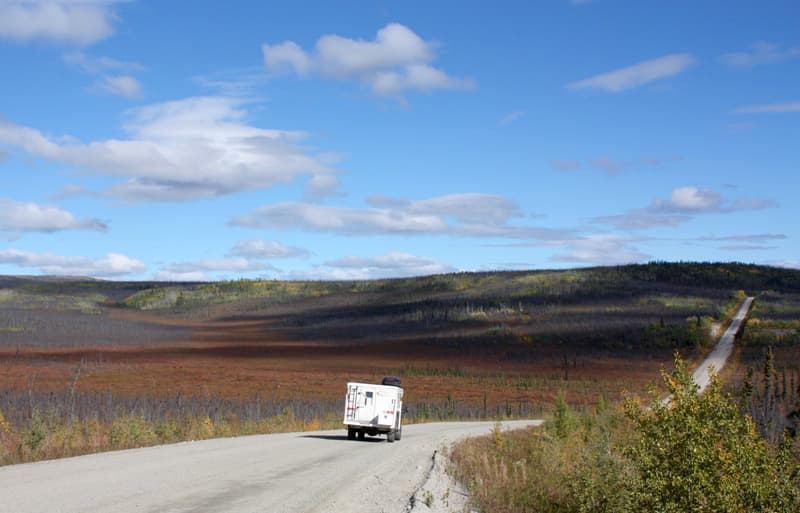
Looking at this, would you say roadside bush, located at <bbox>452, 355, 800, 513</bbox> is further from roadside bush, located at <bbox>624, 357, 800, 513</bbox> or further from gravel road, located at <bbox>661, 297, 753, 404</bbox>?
gravel road, located at <bbox>661, 297, 753, 404</bbox>

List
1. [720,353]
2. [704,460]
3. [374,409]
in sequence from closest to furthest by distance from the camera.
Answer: [704,460], [374,409], [720,353]

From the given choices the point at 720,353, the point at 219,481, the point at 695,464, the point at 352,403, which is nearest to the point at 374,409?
the point at 352,403

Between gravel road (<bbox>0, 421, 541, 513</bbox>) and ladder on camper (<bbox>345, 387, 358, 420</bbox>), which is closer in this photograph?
gravel road (<bbox>0, 421, 541, 513</bbox>)

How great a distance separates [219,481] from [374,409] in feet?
46.8

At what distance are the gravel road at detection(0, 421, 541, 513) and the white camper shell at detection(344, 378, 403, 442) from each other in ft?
18.1

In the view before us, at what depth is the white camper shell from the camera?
30.8 m

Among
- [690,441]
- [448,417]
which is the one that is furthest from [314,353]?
[690,441]

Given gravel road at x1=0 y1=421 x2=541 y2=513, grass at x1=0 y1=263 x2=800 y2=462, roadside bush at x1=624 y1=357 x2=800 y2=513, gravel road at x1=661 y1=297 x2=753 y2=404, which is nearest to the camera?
roadside bush at x1=624 y1=357 x2=800 y2=513

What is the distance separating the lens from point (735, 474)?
10547 mm

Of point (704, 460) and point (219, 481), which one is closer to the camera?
point (704, 460)

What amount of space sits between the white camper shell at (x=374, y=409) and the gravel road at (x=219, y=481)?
18.1ft

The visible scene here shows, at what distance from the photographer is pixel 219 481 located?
1698 cm

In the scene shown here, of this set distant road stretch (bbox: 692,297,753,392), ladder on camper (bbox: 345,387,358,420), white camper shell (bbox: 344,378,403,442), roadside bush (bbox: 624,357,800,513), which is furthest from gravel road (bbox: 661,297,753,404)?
roadside bush (bbox: 624,357,800,513)

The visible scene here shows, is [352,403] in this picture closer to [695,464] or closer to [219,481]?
[219,481]
